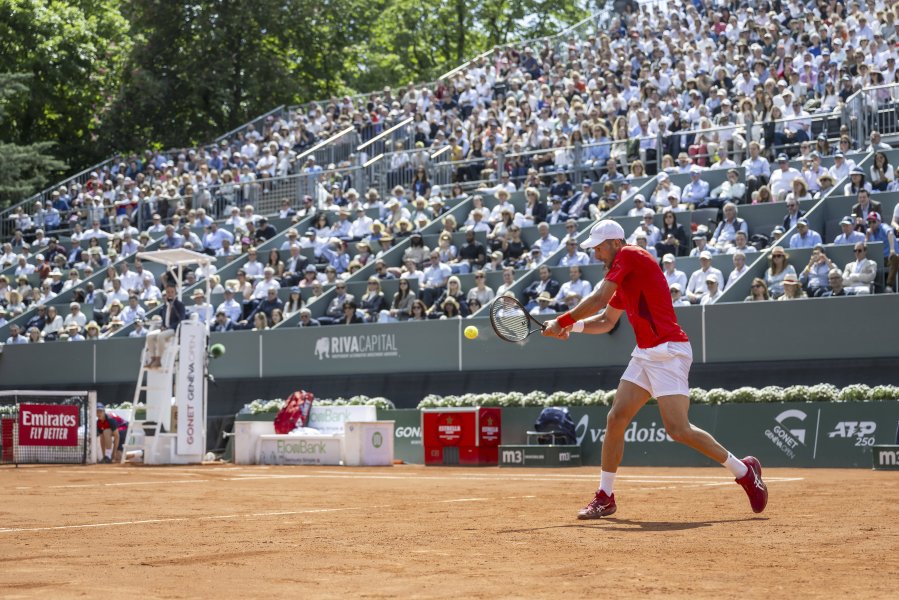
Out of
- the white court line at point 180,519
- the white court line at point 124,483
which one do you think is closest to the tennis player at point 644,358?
the white court line at point 180,519

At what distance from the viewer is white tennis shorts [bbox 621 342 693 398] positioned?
9.33 metres

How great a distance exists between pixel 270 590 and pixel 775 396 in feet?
48.5

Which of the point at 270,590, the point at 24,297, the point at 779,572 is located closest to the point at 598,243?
the point at 779,572

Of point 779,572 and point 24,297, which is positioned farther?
point 24,297

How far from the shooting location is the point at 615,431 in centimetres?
950

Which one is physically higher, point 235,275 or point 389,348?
point 235,275

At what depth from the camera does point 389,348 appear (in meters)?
24.7

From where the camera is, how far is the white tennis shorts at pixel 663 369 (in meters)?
9.33

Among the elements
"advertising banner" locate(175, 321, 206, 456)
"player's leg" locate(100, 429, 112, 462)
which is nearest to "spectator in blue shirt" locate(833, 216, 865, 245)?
"advertising banner" locate(175, 321, 206, 456)

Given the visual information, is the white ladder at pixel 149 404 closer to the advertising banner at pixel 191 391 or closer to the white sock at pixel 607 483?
the advertising banner at pixel 191 391

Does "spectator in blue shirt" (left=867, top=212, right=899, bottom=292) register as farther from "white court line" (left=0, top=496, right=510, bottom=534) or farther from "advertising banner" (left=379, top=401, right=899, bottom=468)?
"white court line" (left=0, top=496, right=510, bottom=534)

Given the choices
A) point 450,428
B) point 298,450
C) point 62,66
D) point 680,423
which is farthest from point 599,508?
point 62,66

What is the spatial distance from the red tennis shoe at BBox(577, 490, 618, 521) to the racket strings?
56.7 inches

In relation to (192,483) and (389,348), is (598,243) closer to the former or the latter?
(192,483)
